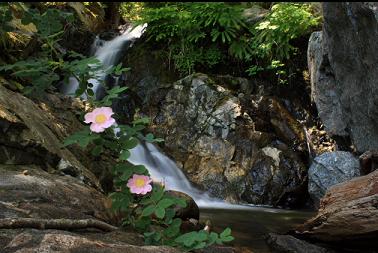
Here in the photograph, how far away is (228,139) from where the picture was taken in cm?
829

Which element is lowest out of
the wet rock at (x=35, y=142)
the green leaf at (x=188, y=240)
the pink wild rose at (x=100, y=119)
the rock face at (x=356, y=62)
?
the green leaf at (x=188, y=240)

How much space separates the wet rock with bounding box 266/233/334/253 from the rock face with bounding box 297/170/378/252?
0.11 meters

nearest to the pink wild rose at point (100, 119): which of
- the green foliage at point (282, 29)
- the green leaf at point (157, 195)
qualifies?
the green leaf at point (157, 195)

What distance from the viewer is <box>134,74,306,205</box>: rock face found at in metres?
7.68

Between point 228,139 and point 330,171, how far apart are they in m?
2.21

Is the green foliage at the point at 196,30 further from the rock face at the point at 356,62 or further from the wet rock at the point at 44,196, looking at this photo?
the wet rock at the point at 44,196

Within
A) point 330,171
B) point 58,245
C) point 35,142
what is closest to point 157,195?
point 58,245

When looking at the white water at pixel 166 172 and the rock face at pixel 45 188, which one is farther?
the white water at pixel 166 172

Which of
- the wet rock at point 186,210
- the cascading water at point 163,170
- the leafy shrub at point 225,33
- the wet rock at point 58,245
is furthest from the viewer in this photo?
the leafy shrub at point 225,33

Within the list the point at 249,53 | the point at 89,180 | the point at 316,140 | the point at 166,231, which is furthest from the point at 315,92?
the point at 166,231

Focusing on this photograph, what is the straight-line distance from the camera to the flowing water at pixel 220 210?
5176mm

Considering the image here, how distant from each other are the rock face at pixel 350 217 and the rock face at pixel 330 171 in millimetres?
2483

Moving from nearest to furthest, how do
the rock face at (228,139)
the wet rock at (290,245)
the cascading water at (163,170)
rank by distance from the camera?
the wet rock at (290,245)
the cascading water at (163,170)
the rock face at (228,139)

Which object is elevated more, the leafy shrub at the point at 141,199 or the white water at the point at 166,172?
the white water at the point at 166,172
